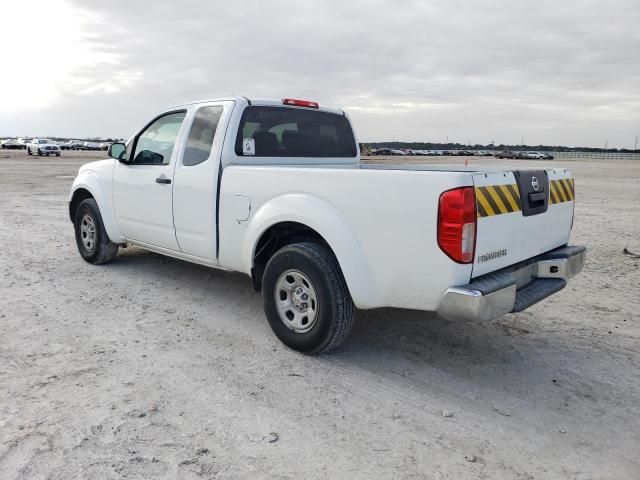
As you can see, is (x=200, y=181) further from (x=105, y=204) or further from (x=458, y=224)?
(x=458, y=224)

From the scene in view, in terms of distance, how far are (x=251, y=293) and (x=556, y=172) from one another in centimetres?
317

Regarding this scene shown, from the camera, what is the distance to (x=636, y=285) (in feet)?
20.1

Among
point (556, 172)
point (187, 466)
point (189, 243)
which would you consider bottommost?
point (187, 466)

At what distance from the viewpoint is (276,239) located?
14.9 ft

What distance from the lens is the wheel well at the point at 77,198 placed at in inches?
272

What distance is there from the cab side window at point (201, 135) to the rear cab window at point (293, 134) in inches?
11.0

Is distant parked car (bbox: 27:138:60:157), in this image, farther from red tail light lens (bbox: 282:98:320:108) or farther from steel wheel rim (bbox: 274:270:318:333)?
steel wheel rim (bbox: 274:270:318:333)

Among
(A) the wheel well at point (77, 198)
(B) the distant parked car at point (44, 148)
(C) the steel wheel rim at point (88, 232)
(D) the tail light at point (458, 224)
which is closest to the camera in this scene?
(D) the tail light at point (458, 224)

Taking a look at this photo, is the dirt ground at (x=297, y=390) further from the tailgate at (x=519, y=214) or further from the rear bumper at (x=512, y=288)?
the tailgate at (x=519, y=214)

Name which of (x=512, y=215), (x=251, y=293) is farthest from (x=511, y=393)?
(x=251, y=293)

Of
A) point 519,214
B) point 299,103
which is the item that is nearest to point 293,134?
point 299,103

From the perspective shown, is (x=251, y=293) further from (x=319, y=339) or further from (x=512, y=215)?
(x=512, y=215)

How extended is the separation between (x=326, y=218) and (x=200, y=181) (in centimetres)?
158

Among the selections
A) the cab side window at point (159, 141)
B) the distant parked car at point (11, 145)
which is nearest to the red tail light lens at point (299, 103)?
the cab side window at point (159, 141)
